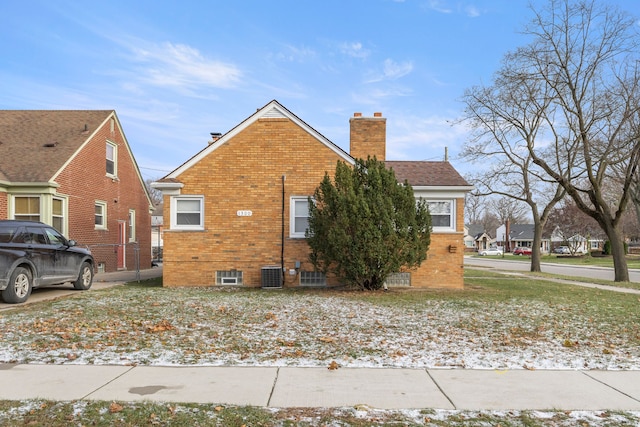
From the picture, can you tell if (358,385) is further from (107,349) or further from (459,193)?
(459,193)

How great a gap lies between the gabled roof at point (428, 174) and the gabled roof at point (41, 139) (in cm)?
1164

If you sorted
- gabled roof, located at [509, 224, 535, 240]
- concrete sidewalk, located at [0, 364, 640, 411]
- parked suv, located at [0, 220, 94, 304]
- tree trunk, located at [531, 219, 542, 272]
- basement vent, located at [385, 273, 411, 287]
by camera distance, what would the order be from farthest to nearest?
gabled roof, located at [509, 224, 535, 240], tree trunk, located at [531, 219, 542, 272], basement vent, located at [385, 273, 411, 287], parked suv, located at [0, 220, 94, 304], concrete sidewalk, located at [0, 364, 640, 411]

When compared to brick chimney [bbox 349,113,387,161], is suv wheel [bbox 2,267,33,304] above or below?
below

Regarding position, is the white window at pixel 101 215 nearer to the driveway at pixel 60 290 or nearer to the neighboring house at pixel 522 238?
the driveway at pixel 60 290

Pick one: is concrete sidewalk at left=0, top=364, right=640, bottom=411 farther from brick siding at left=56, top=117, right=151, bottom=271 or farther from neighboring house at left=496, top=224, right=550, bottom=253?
neighboring house at left=496, top=224, right=550, bottom=253

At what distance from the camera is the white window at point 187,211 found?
14148 mm

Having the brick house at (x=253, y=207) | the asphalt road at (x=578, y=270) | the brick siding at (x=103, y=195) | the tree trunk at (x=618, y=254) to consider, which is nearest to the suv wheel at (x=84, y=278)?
the brick house at (x=253, y=207)

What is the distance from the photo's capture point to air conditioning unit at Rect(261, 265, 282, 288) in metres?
13.6

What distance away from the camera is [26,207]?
16.3 metres

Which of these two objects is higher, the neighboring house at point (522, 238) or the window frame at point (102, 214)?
the window frame at point (102, 214)

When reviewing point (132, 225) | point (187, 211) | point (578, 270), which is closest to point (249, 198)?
point (187, 211)

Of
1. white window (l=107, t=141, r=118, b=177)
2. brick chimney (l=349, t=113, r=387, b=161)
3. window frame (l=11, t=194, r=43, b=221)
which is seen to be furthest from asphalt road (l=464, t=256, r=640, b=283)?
window frame (l=11, t=194, r=43, b=221)

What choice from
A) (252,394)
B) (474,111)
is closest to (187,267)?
(252,394)

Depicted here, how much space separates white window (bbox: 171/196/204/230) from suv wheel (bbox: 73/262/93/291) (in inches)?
102
